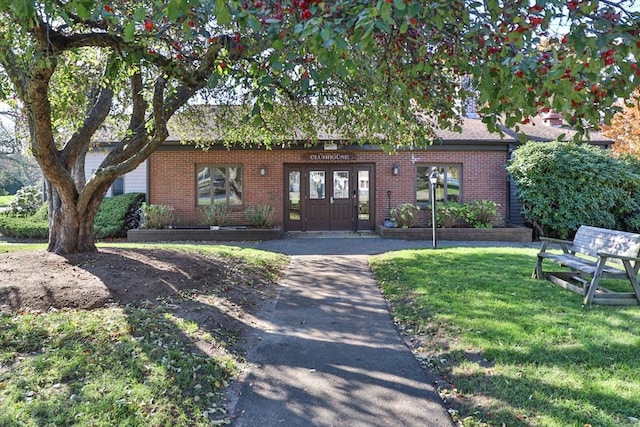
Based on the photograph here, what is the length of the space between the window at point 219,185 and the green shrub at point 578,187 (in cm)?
952

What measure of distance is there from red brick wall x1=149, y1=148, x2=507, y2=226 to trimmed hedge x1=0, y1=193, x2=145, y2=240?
81 centimetres

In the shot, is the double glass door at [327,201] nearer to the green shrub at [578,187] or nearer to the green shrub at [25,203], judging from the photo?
the green shrub at [578,187]

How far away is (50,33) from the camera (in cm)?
490

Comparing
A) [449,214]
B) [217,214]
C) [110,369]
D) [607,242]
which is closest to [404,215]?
[449,214]

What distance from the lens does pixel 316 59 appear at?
181 inches

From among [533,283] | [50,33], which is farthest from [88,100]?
[533,283]

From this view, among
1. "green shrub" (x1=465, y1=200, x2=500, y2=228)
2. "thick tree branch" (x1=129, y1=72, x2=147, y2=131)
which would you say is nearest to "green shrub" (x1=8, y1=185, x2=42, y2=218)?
"thick tree branch" (x1=129, y1=72, x2=147, y2=131)

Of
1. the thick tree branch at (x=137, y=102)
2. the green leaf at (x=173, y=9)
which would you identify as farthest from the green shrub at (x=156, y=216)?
the green leaf at (x=173, y=9)

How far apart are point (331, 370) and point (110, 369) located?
5.97 ft

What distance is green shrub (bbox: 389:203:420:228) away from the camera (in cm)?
1392

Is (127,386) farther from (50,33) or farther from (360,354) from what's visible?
(50,33)

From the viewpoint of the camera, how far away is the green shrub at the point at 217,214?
1420 cm

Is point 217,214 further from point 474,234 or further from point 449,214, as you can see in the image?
point 474,234

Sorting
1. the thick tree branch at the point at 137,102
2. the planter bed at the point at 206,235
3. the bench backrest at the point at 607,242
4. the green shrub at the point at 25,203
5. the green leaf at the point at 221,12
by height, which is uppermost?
the thick tree branch at the point at 137,102
